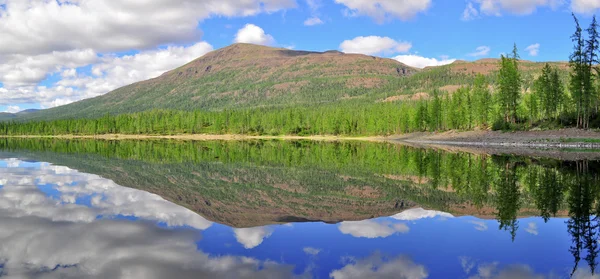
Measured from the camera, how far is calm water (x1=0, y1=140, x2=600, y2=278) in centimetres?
1084

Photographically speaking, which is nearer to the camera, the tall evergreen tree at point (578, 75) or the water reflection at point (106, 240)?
the water reflection at point (106, 240)

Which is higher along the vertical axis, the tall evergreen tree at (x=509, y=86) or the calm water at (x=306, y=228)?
the tall evergreen tree at (x=509, y=86)

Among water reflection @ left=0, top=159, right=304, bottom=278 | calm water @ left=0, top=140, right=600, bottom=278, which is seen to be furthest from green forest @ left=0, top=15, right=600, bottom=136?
water reflection @ left=0, top=159, right=304, bottom=278

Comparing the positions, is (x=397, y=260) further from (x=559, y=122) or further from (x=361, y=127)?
(x=361, y=127)

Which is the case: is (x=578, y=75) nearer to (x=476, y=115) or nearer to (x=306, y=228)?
(x=476, y=115)

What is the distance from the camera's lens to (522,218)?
54.6 feet

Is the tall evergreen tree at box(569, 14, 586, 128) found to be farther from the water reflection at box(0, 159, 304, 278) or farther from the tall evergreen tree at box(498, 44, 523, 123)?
the water reflection at box(0, 159, 304, 278)

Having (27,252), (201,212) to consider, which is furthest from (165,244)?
(201,212)

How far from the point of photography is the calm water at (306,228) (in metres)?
10.8

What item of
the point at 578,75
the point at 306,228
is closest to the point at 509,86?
the point at 578,75

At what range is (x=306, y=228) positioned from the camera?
15.7 m

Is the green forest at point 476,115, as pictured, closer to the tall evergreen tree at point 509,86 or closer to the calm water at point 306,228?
the tall evergreen tree at point 509,86

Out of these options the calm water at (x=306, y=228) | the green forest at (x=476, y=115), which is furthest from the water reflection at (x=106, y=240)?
the green forest at (x=476, y=115)

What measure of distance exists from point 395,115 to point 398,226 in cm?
12336
